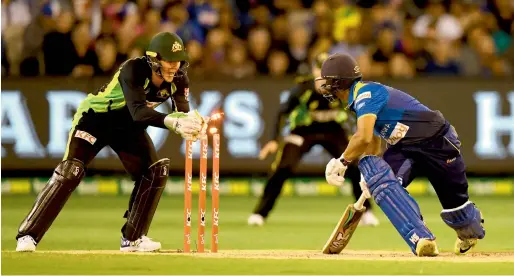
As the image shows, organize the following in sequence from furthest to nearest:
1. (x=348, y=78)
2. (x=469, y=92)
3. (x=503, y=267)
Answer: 1. (x=469, y=92)
2. (x=348, y=78)
3. (x=503, y=267)

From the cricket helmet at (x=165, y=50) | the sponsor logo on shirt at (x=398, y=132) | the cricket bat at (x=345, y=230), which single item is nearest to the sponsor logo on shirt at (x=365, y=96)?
the sponsor logo on shirt at (x=398, y=132)

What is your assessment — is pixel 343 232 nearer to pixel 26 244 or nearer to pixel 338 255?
pixel 338 255

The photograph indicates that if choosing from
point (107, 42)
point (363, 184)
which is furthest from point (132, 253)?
point (107, 42)

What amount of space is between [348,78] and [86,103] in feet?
7.38

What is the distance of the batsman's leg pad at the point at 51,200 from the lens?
10562 millimetres

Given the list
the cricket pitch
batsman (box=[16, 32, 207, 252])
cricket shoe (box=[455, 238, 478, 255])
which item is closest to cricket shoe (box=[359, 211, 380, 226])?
the cricket pitch

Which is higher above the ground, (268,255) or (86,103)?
(86,103)

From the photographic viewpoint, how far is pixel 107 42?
17.6m

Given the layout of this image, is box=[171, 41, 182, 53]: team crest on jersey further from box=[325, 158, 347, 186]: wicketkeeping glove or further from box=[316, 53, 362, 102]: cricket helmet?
box=[325, 158, 347, 186]: wicketkeeping glove

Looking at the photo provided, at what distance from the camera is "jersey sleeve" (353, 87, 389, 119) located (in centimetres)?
1004

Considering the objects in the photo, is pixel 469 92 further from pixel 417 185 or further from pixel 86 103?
pixel 86 103

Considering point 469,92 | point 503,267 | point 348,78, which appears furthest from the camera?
point 469,92

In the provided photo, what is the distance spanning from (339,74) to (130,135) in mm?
1881

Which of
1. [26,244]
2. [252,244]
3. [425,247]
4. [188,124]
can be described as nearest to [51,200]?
[26,244]
